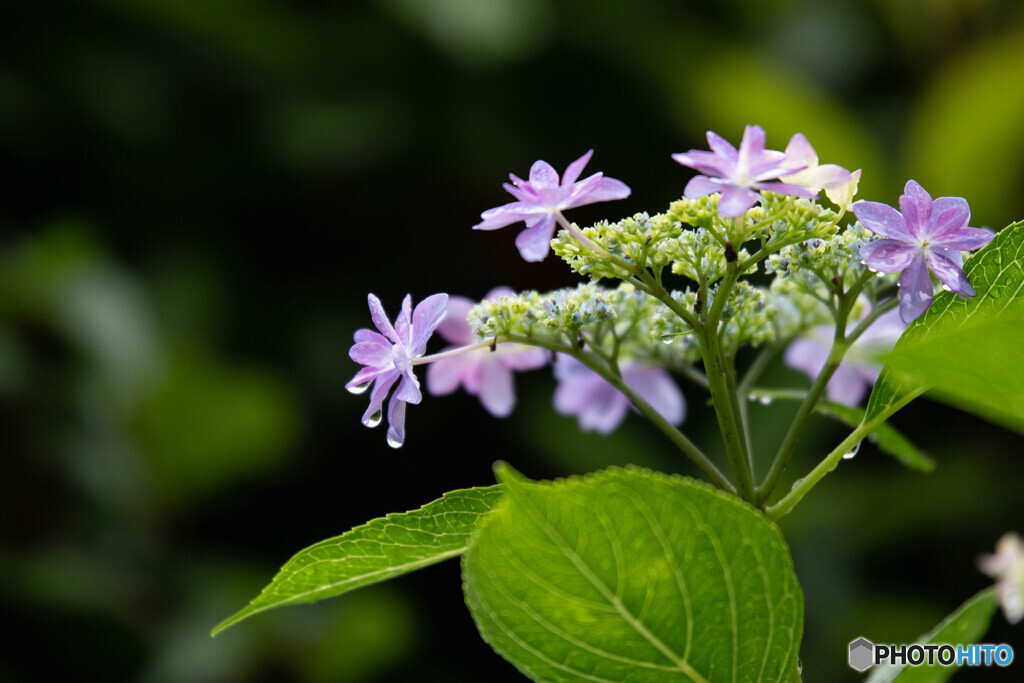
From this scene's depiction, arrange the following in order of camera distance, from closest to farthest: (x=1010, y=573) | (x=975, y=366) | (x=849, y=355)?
(x=975, y=366) → (x=849, y=355) → (x=1010, y=573)

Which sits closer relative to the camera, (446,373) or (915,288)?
(915,288)

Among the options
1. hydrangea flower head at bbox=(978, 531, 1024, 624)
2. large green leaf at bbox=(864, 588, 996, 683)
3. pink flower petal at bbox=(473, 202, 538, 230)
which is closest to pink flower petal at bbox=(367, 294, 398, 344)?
pink flower petal at bbox=(473, 202, 538, 230)

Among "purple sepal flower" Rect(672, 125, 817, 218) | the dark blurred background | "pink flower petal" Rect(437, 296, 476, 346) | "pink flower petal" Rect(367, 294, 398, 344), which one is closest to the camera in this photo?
"purple sepal flower" Rect(672, 125, 817, 218)

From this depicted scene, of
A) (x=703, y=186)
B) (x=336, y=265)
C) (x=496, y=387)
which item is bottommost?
(x=496, y=387)

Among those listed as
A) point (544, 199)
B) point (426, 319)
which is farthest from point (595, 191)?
point (426, 319)

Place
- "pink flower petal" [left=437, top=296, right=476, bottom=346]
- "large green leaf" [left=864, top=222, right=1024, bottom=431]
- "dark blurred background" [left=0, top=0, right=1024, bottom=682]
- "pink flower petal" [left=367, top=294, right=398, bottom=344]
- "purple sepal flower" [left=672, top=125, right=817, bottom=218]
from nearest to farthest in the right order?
"large green leaf" [left=864, top=222, right=1024, bottom=431] → "purple sepal flower" [left=672, top=125, right=817, bottom=218] → "pink flower petal" [left=367, top=294, right=398, bottom=344] → "pink flower petal" [left=437, top=296, right=476, bottom=346] → "dark blurred background" [left=0, top=0, right=1024, bottom=682]

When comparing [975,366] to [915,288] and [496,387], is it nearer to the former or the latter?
[915,288]

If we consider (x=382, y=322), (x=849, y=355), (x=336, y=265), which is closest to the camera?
(x=382, y=322)

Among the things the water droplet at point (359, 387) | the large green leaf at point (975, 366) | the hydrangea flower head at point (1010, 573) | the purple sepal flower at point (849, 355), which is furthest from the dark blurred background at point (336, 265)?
the large green leaf at point (975, 366)

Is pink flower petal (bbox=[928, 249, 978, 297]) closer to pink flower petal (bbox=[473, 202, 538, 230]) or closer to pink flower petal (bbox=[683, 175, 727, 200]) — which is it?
pink flower petal (bbox=[683, 175, 727, 200])
